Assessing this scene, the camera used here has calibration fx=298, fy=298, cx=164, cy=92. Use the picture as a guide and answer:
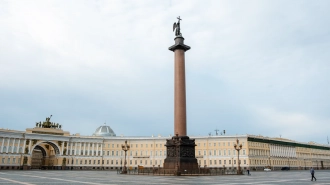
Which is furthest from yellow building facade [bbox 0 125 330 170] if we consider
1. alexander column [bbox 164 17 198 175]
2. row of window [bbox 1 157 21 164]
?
alexander column [bbox 164 17 198 175]

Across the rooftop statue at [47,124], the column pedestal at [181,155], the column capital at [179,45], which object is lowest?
the column pedestal at [181,155]

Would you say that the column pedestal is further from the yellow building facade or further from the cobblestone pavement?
the yellow building facade

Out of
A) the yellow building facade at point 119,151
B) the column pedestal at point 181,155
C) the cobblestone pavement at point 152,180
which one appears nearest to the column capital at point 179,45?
the column pedestal at point 181,155

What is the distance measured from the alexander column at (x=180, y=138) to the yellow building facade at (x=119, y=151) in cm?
4522

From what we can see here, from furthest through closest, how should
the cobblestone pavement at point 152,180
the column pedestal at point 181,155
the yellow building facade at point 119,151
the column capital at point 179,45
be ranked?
the yellow building facade at point 119,151, the column capital at point 179,45, the column pedestal at point 181,155, the cobblestone pavement at point 152,180

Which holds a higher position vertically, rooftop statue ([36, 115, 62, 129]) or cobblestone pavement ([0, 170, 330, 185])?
rooftop statue ([36, 115, 62, 129])

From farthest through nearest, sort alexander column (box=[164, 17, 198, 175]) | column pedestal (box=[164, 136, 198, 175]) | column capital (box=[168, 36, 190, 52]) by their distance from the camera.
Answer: column capital (box=[168, 36, 190, 52]) → alexander column (box=[164, 17, 198, 175]) → column pedestal (box=[164, 136, 198, 175])

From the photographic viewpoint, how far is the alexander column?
135 feet

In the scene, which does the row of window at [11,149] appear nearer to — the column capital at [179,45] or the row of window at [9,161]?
the row of window at [9,161]

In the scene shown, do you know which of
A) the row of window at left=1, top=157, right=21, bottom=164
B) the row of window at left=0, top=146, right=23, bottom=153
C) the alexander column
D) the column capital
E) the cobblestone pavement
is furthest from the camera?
the row of window at left=0, top=146, right=23, bottom=153

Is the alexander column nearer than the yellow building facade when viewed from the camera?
Yes

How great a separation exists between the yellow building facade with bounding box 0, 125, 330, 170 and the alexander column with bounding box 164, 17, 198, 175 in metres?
45.2

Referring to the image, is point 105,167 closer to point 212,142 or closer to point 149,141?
point 149,141

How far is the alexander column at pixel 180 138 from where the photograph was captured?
4116 centimetres
